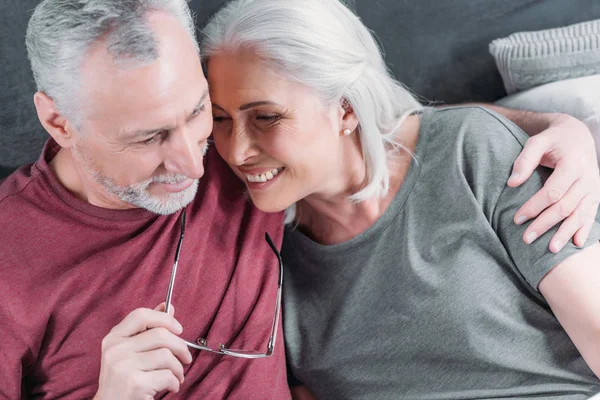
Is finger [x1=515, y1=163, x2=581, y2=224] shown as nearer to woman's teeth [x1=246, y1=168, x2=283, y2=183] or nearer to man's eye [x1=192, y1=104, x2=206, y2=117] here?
woman's teeth [x1=246, y1=168, x2=283, y2=183]

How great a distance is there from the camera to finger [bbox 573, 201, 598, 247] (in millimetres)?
1437

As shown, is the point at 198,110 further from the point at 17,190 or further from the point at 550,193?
the point at 550,193

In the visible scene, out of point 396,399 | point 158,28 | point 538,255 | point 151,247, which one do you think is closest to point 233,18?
point 158,28

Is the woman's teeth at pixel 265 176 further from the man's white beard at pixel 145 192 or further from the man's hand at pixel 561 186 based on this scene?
the man's hand at pixel 561 186

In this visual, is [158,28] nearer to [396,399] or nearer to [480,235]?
[480,235]

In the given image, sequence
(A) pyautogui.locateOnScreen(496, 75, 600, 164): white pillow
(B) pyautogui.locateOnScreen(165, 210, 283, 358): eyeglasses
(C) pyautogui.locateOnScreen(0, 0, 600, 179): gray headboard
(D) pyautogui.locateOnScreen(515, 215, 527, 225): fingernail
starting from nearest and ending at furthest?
(B) pyautogui.locateOnScreen(165, 210, 283, 358): eyeglasses → (D) pyautogui.locateOnScreen(515, 215, 527, 225): fingernail → (A) pyautogui.locateOnScreen(496, 75, 600, 164): white pillow → (C) pyautogui.locateOnScreen(0, 0, 600, 179): gray headboard

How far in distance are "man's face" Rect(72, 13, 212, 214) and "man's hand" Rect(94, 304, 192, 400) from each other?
0.26 metres

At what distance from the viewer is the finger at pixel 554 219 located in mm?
1444

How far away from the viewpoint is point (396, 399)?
165 centimetres

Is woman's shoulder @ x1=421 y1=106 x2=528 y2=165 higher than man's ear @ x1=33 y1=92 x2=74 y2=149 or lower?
lower

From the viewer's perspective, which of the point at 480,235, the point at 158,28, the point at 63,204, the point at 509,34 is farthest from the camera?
the point at 509,34

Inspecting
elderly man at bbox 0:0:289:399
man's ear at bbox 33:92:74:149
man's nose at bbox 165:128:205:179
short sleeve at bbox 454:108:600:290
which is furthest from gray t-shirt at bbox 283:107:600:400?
man's ear at bbox 33:92:74:149

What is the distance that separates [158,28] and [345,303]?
741 mm

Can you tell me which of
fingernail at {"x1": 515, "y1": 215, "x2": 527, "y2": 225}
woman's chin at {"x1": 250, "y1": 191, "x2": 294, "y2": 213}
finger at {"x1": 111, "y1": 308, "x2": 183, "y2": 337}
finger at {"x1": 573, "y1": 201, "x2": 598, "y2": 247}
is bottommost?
finger at {"x1": 111, "y1": 308, "x2": 183, "y2": 337}
